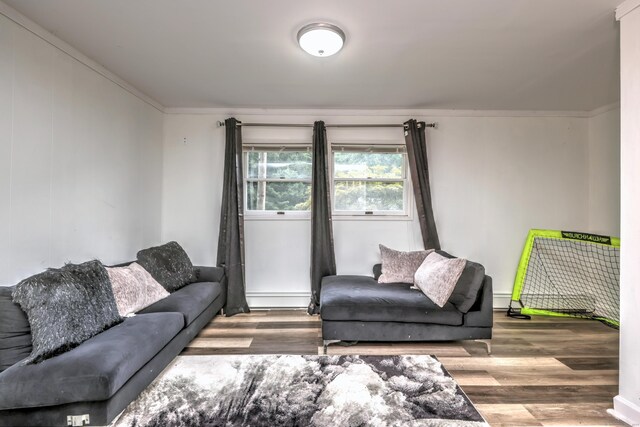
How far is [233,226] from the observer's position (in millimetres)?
3598

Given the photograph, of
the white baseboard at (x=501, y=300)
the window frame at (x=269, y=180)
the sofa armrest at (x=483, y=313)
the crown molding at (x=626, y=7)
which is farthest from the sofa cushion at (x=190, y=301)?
the crown molding at (x=626, y=7)

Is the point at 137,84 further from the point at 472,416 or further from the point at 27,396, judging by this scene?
the point at 472,416

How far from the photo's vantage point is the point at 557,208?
385 centimetres

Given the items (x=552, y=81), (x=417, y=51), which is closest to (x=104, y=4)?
(x=417, y=51)

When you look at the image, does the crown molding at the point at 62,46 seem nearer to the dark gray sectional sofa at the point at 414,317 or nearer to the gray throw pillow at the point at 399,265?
the dark gray sectional sofa at the point at 414,317

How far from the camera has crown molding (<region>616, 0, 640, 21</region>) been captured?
70.2 inches

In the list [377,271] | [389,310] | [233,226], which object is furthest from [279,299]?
[389,310]

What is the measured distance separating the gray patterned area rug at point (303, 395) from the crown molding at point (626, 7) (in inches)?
99.2

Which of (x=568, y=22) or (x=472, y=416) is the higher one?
(x=568, y=22)

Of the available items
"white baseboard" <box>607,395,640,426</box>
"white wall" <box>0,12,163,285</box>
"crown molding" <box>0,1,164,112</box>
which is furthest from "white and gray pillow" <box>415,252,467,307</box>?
"crown molding" <box>0,1,164,112</box>

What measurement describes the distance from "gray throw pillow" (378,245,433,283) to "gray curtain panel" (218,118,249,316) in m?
1.67

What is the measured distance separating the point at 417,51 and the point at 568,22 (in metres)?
0.98

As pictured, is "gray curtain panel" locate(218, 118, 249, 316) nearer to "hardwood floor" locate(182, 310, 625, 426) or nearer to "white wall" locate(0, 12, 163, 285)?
"hardwood floor" locate(182, 310, 625, 426)

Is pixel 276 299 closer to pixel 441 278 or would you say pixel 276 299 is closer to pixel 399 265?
pixel 399 265
